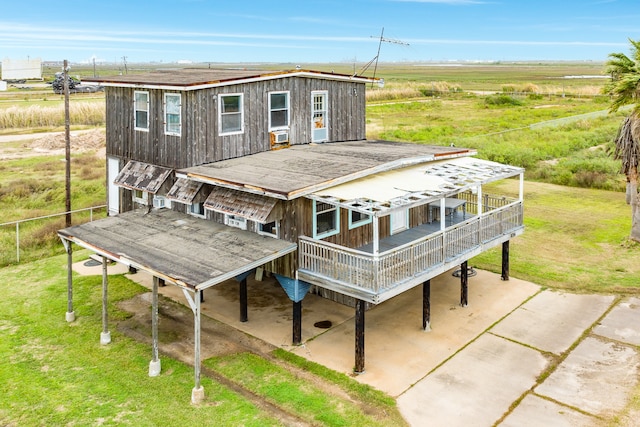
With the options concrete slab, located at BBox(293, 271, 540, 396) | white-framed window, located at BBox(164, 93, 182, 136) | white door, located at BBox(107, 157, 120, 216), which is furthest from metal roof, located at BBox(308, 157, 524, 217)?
white door, located at BBox(107, 157, 120, 216)

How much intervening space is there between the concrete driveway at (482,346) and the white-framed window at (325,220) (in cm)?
245

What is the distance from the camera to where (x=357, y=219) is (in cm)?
1683

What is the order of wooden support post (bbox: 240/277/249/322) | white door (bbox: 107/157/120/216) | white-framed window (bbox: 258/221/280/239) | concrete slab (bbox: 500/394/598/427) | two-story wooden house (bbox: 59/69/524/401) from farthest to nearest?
white door (bbox: 107/157/120/216) < wooden support post (bbox: 240/277/249/322) < white-framed window (bbox: 258/221/280/239) < two-story wooden house (bbox: 59/69/524/401) < concrete slab (bbox: 500/394/598/427)

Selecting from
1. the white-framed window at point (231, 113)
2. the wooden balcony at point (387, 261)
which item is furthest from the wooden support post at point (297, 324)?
the white-framed window at point (231, 113)

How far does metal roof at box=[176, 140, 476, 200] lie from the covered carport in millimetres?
1309

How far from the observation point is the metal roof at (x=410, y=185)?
13.5 meters

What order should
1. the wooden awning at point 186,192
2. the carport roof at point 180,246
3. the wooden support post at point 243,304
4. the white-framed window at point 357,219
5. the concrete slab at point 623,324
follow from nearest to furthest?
1. the carport roof at point 180,246
2. the concrete slab at point 623,324
3. the wooden support post at point 243,304
4. the wooden awning at point 186,192
5. the white-framed window at point 357,219

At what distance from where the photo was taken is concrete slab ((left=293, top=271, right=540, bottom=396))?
1362 centimetres

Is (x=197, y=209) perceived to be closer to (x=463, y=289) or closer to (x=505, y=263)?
(x=463, y=289)

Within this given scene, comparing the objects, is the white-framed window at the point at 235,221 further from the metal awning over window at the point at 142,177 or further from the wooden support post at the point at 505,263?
the wooden support post at the point at 505,263

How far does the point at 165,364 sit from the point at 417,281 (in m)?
6.05

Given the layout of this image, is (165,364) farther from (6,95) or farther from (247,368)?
(6,95)

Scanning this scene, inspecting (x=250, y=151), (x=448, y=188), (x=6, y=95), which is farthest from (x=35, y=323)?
(x=6, y=95)

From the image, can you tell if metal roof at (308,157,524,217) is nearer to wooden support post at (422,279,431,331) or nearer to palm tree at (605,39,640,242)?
wooden support post at (422,279,431,331)
